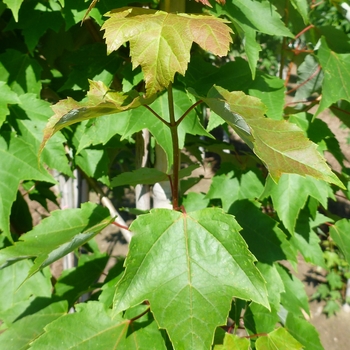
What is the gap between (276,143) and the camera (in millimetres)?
595

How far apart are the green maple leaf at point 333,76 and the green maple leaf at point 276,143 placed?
48 cm

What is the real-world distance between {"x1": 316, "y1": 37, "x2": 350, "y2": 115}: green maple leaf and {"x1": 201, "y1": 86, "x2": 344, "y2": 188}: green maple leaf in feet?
1.59

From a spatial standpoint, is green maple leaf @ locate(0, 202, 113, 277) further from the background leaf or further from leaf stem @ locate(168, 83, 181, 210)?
the background leaf

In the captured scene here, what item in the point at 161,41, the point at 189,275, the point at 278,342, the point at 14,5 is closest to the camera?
the point at 161,41

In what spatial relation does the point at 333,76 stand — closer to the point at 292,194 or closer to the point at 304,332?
the point at 292,194

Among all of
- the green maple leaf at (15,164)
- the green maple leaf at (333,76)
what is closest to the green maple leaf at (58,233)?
the green maple leaf at (15,164)

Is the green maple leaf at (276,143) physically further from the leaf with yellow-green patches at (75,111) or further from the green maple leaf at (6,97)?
the green maple leaf at (6,97)

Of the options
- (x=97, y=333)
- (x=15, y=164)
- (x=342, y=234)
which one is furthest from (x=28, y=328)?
(x=342, y=234)

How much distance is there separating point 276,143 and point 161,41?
0.23 m

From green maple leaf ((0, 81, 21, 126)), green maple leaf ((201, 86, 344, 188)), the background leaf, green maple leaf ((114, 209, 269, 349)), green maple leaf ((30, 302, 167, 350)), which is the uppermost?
green maple leaf ((201, 86, 344, 188))

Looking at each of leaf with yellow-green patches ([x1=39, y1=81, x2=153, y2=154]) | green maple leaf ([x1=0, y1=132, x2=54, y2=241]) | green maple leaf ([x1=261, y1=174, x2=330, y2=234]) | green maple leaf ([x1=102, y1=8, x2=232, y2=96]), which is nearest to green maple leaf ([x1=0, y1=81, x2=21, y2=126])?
green maple leaf ([x1=0, y1=132, x2=54, y2=241])

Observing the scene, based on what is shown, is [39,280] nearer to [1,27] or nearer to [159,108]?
[159,108]

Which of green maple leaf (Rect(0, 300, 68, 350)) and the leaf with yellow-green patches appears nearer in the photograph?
the leaf with yellow-green patches

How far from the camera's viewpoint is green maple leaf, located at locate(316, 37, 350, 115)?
42.0 inches
